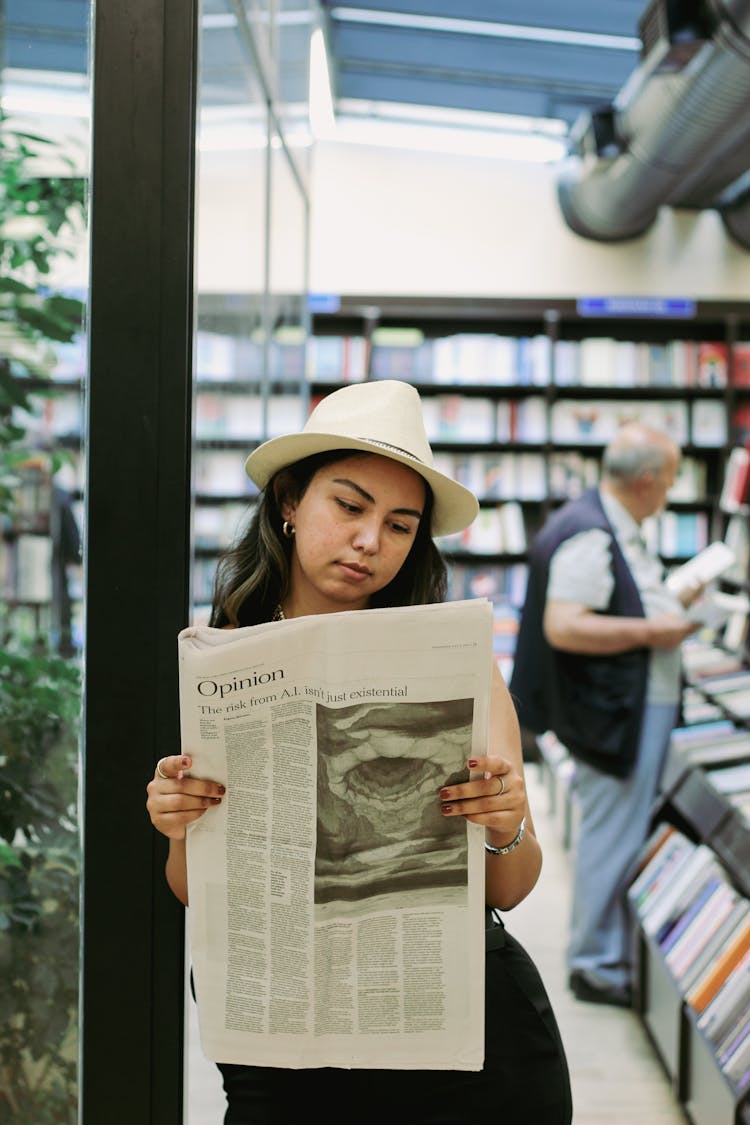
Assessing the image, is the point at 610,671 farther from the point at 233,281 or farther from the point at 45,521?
the point at 45,521

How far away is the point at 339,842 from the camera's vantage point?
956 mm

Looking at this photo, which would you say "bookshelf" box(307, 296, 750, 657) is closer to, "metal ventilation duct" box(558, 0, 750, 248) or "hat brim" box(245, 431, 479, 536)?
"metal ventilation duct" box(558, 0, 750, 248)

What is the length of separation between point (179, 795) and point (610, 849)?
231 centimetres

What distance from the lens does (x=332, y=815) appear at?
95 centimetres

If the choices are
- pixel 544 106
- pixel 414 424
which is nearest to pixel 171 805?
pixel 414 424

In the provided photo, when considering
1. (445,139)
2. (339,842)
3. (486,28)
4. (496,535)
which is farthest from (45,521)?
(445,139)

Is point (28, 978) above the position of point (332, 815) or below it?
below

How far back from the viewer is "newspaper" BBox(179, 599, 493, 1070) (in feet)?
3.00

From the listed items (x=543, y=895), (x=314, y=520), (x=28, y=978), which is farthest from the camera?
(x=543, y=895)

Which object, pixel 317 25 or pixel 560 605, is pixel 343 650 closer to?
pixel 560 605

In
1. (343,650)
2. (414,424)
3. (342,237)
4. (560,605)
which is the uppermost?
(342,237)

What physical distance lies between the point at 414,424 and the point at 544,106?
4966 mm

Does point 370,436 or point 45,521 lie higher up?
point 370,436

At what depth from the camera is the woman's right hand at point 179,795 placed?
0.93 metres
